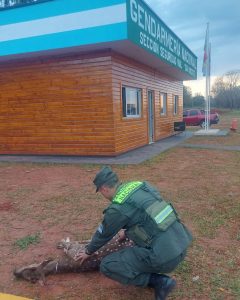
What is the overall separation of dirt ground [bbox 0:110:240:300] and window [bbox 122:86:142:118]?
9.13 ft

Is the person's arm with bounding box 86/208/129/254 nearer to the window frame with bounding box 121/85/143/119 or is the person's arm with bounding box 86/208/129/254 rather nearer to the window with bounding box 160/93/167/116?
the window frame with bounding box 121/85/143/119

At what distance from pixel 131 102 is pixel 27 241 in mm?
8808

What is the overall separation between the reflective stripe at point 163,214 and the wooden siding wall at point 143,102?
794cm

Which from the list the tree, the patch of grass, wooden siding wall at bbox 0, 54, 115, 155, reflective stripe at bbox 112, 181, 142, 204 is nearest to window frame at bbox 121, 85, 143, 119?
wooden siding wall at bbox 0, 54, 115, 155

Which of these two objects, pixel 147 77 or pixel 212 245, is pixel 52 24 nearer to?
pixel 147 77

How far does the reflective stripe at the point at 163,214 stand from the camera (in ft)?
8.95

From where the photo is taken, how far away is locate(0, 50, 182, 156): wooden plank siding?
34.6ft

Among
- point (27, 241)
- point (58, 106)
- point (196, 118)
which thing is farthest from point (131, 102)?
point (196, 118)

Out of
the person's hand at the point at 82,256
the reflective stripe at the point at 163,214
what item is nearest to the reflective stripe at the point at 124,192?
the reflective stripe at the point at 163,214

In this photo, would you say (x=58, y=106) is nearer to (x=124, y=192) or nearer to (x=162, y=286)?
(x=124, y=192)

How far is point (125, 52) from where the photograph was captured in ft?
35.6

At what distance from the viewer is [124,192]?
9.24 feet

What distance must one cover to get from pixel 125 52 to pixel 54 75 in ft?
8.16

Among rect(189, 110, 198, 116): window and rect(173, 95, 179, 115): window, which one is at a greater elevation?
rect(173, 95, 179, 115): window
